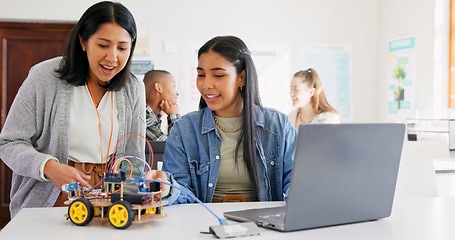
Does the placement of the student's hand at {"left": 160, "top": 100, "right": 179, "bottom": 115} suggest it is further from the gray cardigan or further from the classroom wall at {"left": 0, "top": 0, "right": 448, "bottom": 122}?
the gray cardigan

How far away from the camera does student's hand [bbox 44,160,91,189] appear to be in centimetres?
164

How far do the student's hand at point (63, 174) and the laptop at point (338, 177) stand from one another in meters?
0.45

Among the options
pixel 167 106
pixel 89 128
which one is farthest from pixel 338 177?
pixel 167 106

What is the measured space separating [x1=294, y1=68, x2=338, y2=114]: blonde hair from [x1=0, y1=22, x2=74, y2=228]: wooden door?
212cm

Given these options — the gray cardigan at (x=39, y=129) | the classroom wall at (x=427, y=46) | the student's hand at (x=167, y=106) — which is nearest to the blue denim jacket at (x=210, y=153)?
the gray cardigan at (x=39, y=129)

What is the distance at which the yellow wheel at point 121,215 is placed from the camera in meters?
1.29

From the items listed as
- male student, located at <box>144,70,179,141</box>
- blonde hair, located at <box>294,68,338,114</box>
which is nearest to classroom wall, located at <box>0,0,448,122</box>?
blonde hair, located at <box>294,68,338,114</box>

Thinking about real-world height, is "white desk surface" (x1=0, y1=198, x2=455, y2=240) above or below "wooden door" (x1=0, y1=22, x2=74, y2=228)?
below

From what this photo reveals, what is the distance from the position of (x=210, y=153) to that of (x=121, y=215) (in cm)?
64

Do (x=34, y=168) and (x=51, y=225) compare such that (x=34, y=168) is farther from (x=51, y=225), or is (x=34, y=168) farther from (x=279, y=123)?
(x=279, y=123)

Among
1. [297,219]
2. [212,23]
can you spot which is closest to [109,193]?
[297,219]

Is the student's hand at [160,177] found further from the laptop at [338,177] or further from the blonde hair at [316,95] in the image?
the blonde hair at [316,95]

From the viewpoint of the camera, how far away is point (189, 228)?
1.34 meters

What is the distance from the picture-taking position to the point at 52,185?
6.21 ft
